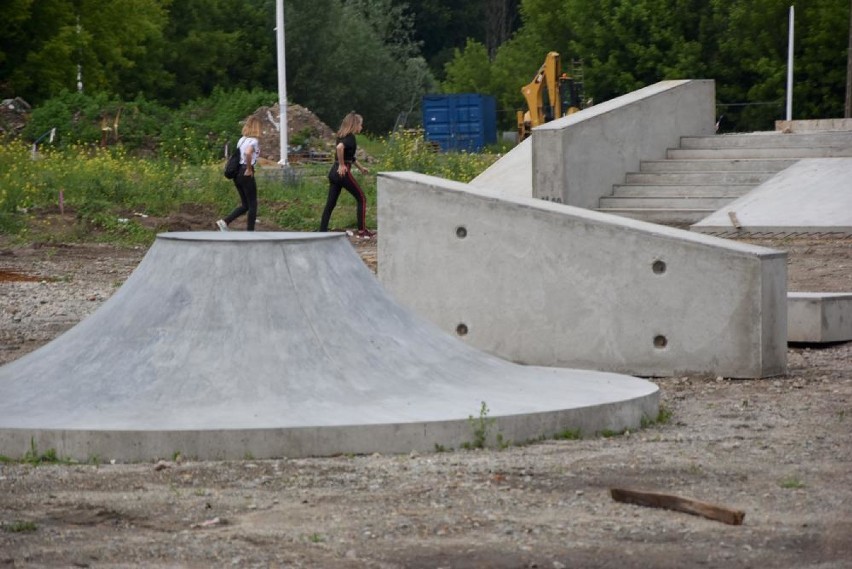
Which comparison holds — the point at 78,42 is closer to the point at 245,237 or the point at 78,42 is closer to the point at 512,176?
the point at 512,176

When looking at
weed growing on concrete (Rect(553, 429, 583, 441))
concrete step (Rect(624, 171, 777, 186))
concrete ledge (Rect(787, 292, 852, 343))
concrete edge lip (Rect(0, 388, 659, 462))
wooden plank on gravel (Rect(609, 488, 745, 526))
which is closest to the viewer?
wooden plank on gravel (Rect(609, 488, 745, 526))

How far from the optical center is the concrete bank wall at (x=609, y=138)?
21312 mm

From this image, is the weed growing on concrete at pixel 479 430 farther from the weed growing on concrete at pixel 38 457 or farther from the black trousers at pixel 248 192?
the black trousers at pixel 248 192

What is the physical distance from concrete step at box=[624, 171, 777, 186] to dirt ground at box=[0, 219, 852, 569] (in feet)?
41.8

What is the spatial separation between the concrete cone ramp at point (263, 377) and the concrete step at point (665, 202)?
12263 millimetres

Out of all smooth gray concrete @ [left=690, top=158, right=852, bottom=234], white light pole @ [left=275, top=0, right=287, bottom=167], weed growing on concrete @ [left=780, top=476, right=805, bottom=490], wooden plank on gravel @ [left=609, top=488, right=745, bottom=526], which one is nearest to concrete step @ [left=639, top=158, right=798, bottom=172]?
smooth gray concrete @ [left=690, top=158, right=852, bottom=234]

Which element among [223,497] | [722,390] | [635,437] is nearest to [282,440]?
[223,497]

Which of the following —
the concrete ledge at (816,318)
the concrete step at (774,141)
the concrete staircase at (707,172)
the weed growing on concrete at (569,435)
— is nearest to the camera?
the weed growing on concrete at (569,435)

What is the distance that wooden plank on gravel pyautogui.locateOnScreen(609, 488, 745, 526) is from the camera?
6934mm

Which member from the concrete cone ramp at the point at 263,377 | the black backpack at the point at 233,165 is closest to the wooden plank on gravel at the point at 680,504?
the concrete cone ramp at the point at 263,377

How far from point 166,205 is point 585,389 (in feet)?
55.3

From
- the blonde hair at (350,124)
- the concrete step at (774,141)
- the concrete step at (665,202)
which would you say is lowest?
the concrete step at (665,202)

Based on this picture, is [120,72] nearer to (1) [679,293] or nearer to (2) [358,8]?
(2) [358,8]

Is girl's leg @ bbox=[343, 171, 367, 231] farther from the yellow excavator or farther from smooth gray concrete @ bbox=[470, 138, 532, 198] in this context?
the yellow excavator
